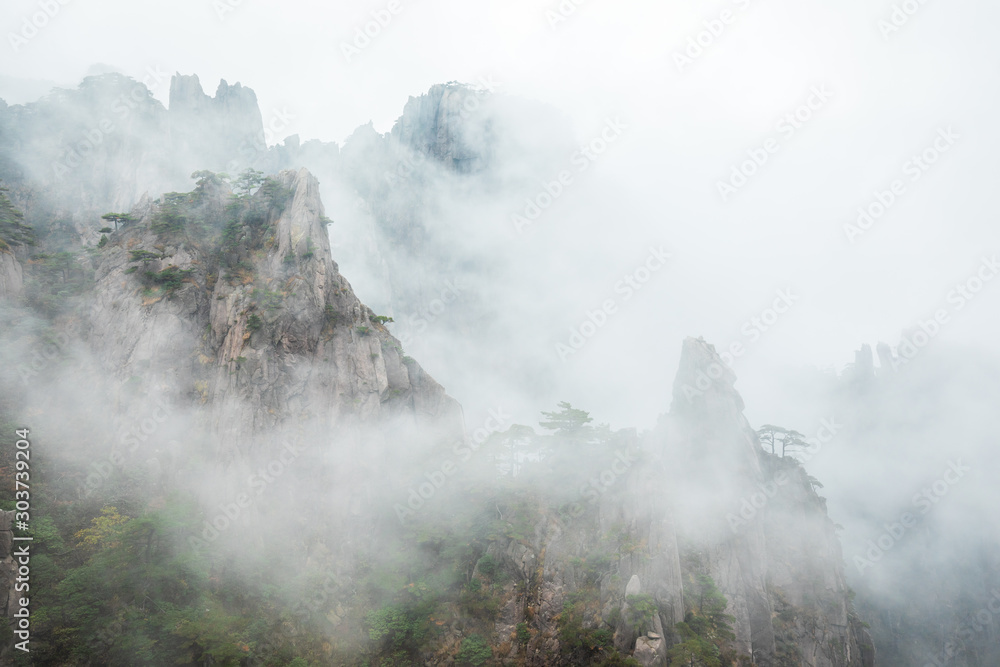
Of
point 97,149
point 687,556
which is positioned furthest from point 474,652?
point 97,149

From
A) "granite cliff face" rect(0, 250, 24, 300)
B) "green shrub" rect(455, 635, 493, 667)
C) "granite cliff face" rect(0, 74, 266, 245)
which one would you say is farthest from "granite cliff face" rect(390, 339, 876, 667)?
"granite cliff face" rect(0, 74, 266, 245)

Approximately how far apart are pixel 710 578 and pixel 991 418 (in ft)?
236

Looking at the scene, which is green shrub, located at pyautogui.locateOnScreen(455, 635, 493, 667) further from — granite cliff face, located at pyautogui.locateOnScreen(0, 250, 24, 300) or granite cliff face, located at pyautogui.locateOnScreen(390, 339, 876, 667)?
granite cliff face, located at pyautogui.locateOnScreen(0, 250, 24, 300)

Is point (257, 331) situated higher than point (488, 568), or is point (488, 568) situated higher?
point (257, 331)

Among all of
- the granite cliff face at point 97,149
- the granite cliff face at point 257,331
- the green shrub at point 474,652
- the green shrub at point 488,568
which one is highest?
the granite cliff face at point 97,149

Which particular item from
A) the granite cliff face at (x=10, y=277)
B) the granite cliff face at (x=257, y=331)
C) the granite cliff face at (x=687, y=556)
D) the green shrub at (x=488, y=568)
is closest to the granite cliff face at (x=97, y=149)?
the granite cliff face at (x=10, y=277)

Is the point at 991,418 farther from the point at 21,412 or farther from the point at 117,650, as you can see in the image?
the point at 21,412

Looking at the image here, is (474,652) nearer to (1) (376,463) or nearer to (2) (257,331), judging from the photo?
(1) (376,463)

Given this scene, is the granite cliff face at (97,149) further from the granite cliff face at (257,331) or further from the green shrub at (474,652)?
the green shrub at (474,652)

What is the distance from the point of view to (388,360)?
37188 millimetres

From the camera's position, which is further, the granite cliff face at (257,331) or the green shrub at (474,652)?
Answer: the granite cliff face at (257,331)

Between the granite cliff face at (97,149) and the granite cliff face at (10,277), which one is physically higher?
the granite cliff face at (97,149)

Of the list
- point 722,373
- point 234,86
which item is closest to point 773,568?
point 722,373

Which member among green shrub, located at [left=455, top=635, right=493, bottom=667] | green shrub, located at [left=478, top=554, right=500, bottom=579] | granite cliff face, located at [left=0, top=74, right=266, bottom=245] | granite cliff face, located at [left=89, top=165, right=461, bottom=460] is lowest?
green shrub, located at [left=455, top=635, right=493, bottom=667]
